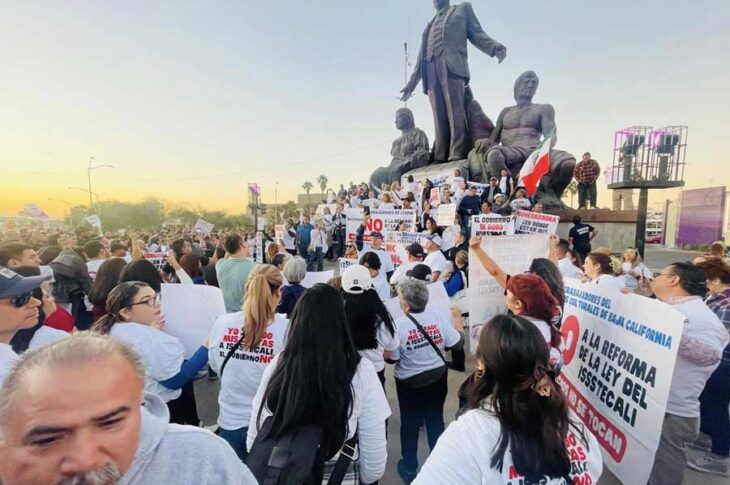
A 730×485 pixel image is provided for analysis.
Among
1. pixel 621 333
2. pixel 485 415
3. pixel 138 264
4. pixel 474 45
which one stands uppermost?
pixel 474 45

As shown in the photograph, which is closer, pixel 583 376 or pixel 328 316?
pixel 328 316

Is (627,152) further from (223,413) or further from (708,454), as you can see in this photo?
(223,413)

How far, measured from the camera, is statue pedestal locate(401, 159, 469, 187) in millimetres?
16150

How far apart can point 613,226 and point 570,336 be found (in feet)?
35.2

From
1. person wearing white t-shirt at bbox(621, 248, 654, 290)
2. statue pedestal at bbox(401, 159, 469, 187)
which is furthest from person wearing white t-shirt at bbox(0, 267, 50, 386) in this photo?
statue pedestal at bbox(401, 159, 469, 187)

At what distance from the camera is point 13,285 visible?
6.66 feet

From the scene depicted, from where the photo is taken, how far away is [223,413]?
2.34m

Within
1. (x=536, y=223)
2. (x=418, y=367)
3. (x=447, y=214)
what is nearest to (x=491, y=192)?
(x=447, y=214)

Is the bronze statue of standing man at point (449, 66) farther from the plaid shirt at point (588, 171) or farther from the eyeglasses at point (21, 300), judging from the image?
the eyeglasses at point (21, 300)

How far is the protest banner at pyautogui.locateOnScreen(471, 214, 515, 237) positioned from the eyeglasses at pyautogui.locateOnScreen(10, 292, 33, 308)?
6.57m

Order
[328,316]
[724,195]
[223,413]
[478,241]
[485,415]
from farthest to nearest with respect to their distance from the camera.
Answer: [724,195], [478,241], [223,413], [328,316], [485,415]

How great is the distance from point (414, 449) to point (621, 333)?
75.9 inches

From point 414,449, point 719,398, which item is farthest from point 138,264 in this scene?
point 719,398

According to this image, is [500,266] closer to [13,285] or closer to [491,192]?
[13,285]
